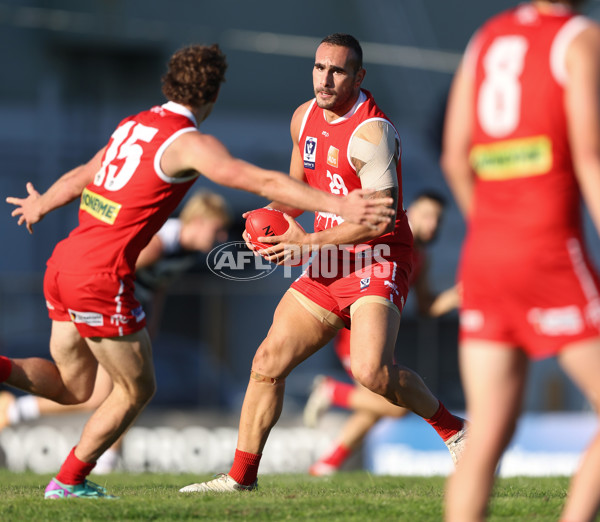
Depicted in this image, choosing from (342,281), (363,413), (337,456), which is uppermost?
(342,281)

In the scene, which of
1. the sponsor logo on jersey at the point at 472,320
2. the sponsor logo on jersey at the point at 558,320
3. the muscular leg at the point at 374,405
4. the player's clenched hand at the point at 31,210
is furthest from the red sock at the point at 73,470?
the muscular leg at the point at 374,405

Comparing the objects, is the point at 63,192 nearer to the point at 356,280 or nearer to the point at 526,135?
the point at 356,280

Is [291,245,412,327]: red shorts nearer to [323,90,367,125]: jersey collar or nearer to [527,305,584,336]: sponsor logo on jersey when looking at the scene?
[323,90,367,125]: jersey collar

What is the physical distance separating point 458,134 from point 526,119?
31 cm

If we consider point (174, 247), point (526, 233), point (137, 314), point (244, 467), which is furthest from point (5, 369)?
point (526, 233)

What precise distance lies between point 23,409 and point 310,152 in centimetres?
432

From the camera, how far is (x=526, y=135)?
363cm

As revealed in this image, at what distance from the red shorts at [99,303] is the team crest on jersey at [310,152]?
1.48m

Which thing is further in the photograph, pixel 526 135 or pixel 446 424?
pixel 446 424

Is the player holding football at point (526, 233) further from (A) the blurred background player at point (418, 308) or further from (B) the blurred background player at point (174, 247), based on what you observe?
(A) the blurred background player at point (418, 308)

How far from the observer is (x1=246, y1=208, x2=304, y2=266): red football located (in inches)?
242

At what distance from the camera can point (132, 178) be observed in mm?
5422

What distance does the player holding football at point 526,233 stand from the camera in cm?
358

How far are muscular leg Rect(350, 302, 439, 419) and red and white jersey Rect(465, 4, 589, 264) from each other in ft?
Result: 7.32
